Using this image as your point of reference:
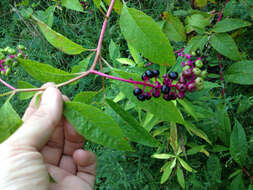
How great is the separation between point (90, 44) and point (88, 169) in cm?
188

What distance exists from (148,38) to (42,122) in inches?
33.9

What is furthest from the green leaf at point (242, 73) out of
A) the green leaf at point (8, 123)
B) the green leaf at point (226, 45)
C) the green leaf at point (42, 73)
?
the green leaf at point (8, 123)

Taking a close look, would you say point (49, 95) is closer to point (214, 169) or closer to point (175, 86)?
point (175, 86)

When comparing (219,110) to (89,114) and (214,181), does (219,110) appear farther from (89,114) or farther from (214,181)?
(89,114)

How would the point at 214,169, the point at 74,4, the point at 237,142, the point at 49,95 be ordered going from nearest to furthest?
the point at 49,95 < the point at 74,4 < the point at 237,142 < the point at 214,169

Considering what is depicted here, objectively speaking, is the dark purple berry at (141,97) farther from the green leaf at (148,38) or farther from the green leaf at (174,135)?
the green leaf at (174,135)

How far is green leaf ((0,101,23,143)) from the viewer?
50.8 inches

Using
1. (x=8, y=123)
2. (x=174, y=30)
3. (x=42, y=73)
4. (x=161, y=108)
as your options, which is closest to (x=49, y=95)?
(x=42, y=73)

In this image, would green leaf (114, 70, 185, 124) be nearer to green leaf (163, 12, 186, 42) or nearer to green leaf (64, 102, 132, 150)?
green leaf (64, 102, 132, 150)

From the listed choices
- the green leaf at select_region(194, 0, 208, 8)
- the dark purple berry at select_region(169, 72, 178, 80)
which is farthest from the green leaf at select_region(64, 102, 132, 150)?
the green leaf at select_region(194, 0, 208, 8)

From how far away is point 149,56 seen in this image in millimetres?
1300

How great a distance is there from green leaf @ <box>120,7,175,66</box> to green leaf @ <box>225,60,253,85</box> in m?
Answer: 1.26

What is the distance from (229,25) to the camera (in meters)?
2.21

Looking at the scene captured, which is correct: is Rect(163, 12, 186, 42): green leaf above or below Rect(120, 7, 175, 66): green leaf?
below
